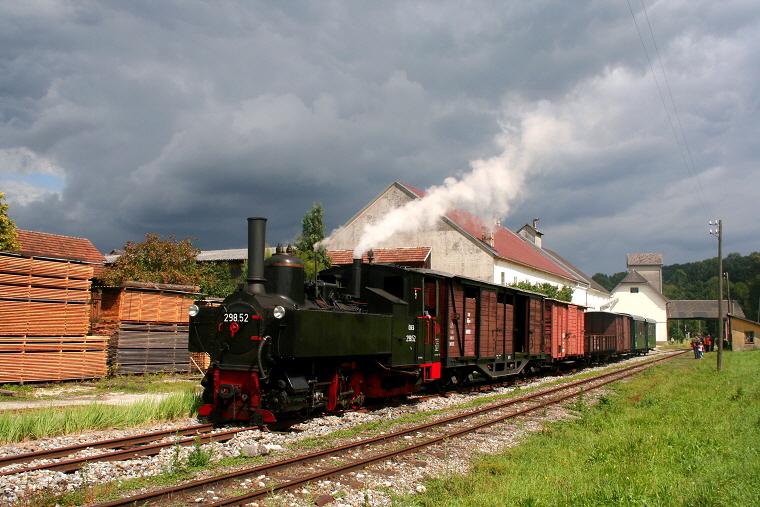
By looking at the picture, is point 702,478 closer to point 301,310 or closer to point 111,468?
point 301,310

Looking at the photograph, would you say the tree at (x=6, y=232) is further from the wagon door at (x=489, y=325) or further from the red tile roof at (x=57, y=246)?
the wagon door at (x=489, y=325)

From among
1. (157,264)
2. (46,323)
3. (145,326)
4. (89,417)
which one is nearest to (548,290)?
(157,264)

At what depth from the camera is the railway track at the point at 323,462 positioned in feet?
19.5

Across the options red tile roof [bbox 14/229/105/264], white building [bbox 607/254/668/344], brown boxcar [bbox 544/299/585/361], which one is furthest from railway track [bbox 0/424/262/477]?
white building [bbox 607/254/668/344]

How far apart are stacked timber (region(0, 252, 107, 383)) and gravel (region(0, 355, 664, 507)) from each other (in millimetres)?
7913

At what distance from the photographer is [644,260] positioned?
285 ft

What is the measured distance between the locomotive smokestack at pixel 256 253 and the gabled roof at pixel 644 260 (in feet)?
284

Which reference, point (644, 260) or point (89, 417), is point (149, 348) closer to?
point (89, 417)

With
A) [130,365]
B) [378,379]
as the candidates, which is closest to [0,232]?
[130,365]

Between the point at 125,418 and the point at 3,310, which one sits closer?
the point at 125,418

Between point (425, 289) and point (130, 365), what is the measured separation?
1049 cm

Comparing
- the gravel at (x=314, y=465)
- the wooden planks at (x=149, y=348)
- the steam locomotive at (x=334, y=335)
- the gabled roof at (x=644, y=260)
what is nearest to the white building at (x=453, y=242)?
the wooden planks at (x=149, y=348)

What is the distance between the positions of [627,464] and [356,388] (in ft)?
18.1

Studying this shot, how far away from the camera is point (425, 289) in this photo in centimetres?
1344
